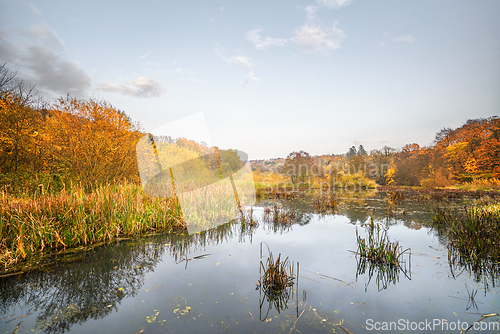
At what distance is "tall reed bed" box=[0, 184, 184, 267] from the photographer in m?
4.30

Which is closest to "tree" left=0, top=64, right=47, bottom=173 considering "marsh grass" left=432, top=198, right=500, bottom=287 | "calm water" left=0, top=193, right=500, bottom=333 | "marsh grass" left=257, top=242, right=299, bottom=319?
"calm water" left=0, top=193, right=500, bottom=333

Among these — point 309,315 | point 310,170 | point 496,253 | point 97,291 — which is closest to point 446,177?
point 310,170

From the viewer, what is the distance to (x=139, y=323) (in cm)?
262

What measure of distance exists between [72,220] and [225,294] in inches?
170

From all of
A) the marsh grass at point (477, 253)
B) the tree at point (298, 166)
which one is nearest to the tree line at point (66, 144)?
the marsh grass at point (477, 253)

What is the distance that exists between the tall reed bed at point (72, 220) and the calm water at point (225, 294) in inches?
24.4

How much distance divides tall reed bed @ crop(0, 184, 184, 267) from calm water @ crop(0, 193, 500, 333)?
0.62 m

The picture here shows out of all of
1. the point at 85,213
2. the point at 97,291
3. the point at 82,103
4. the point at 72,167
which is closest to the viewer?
the point at 97,291

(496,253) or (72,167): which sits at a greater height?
(72,167)

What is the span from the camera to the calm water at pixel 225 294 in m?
2.60

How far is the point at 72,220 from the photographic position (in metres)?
5.18

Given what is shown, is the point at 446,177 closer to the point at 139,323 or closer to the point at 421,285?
the point at 421,285

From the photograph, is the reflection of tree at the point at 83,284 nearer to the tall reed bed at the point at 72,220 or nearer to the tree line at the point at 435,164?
the tall reed bed at the point at 72,220

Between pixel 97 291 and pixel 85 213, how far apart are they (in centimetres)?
294
